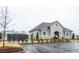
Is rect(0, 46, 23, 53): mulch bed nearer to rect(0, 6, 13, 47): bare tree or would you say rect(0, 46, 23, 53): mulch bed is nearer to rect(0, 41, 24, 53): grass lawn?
rect(0, 41, 24, 53): grass lawn

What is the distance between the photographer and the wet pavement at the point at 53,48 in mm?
1786

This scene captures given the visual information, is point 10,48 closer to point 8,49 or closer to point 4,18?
point 8,49

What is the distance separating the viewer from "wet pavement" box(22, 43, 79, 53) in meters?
1.79

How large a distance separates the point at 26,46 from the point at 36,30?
19 cm

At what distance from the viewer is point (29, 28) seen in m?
1.79

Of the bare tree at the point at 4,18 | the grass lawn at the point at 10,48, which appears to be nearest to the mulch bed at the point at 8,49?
the grass lawn at the point at 10,48

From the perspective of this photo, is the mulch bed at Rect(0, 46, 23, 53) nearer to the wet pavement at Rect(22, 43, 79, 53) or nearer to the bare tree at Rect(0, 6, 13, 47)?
the wet pavement at Rect(22, 43, 79, 53)

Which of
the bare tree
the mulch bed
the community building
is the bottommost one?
the mulch bed

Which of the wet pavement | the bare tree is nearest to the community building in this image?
the wet pavement

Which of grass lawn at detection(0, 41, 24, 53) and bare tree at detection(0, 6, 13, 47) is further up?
bare tree at detection(0, 6, 13, 47)

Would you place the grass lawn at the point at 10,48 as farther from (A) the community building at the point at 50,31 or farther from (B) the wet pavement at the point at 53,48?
(A) the community building at the point at 50,31

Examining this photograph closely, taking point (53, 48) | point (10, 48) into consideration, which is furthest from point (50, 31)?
point (10, 48)

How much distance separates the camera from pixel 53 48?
1.80 metres
